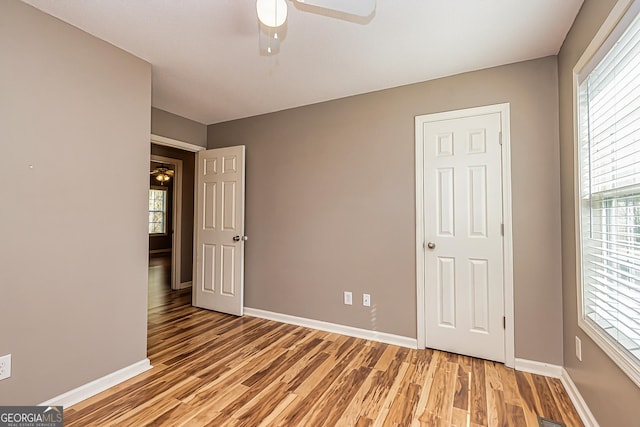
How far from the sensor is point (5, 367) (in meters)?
1.61

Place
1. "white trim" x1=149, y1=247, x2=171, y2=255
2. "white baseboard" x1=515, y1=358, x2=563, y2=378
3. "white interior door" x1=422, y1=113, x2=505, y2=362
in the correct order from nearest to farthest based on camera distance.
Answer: "white baseboard" x1=515, y1=358, x2=563, y2=378 < "white interior door" x1=422, y1=113, x2=505, y2=362 < "white trim" x1=149, y1=247, x2=171, y2=255

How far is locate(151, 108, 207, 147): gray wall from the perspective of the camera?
3348 mm

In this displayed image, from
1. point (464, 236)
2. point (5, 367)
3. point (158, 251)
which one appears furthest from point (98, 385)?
point (158, 251)

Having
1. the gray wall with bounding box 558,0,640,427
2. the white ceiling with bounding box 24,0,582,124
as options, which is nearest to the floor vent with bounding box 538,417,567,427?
the gray wall with bounding box 558,0,640,427

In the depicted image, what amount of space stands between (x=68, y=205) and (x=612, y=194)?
3.15m

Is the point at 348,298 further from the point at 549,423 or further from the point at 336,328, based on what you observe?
the point at 549,423

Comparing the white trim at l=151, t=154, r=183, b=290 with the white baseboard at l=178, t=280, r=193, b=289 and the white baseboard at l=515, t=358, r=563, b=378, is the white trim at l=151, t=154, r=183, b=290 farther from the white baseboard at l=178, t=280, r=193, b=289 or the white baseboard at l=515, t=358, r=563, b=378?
the white baseboard at l=515, t=358, r=563, b=378

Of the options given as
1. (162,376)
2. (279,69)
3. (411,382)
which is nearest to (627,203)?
(411,382)

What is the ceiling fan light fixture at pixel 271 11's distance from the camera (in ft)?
4.70

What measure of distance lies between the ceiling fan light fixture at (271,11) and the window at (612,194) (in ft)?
4.96

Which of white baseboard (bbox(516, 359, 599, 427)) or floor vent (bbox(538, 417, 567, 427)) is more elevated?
white baseboard (bbox(516, 359, 599, 427))

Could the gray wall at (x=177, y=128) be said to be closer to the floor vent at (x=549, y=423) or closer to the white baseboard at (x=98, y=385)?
the white baseboard at (x=98, y=385)

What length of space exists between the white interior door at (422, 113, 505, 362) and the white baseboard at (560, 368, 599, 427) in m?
0.40

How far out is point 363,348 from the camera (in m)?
2.69
